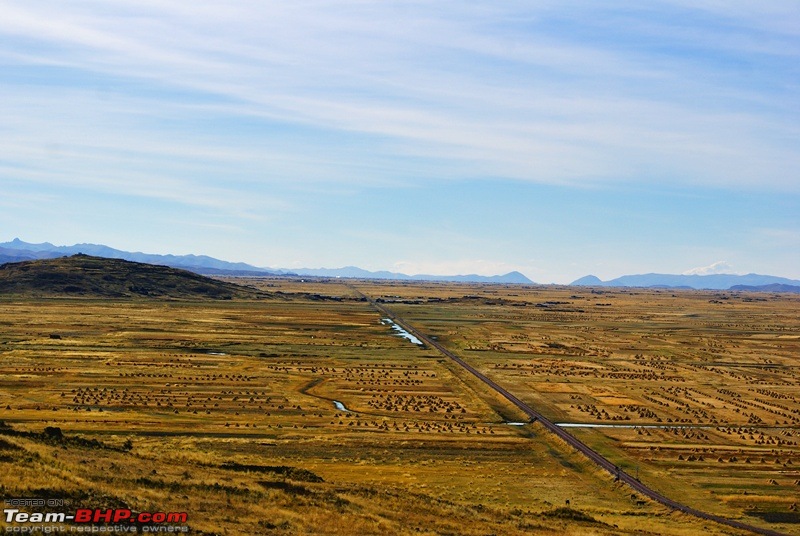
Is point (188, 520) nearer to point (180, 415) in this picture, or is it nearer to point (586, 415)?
point (180, 415)

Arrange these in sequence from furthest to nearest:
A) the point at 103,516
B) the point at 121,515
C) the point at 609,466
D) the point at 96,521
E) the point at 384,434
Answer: the point at 384,434, the point at 609,466, the point at 121,515, the point at 103,516, the point at 96,521

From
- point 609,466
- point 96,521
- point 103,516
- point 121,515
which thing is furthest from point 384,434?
point 96,521

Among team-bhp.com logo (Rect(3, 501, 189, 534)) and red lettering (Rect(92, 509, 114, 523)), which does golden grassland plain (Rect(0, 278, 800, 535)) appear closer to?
red lettering (Rect(92, 509, 114, 523))

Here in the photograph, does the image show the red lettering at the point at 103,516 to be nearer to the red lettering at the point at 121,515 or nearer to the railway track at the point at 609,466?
the red lettering at the point at 121,515

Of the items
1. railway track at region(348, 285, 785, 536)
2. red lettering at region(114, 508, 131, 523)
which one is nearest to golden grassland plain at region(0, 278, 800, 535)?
red lettering at region(114, 508, 131, 523)

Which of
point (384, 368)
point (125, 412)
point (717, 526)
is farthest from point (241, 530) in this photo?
point (384, 368)

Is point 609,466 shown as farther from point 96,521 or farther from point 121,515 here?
point 96,521
